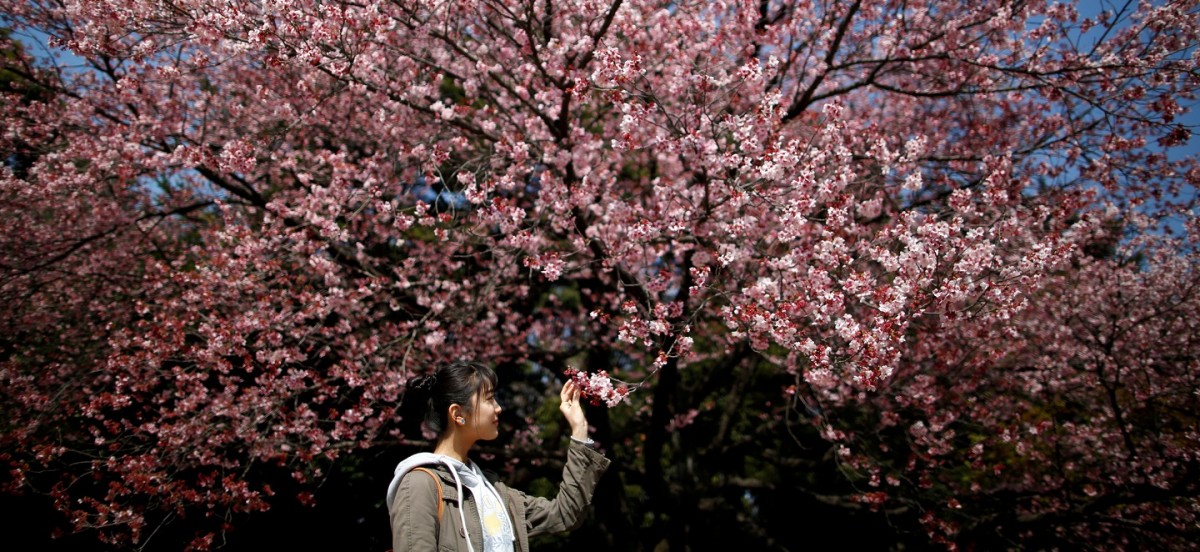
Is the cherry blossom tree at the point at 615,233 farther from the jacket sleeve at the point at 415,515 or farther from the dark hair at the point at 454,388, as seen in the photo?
the jacket sleeve at the point at 415,515

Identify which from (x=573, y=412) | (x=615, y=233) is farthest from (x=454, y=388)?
(x=615, y=233)

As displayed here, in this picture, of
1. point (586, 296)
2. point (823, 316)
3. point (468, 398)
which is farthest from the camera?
point (586, 296)

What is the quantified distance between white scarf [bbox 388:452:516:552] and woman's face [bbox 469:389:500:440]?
13cm

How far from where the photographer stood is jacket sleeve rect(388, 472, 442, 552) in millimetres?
1869

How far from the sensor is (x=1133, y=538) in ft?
16.5

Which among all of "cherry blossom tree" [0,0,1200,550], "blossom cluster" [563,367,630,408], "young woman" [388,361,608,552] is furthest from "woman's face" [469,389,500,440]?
"cherry blossom tree" [0,0,1200,550]

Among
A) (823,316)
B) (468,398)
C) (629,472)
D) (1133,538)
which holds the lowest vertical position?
(629,472)

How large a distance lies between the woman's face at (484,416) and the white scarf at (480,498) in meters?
0.13

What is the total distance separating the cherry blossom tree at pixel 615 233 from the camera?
4.02 m

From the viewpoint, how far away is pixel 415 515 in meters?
1.91

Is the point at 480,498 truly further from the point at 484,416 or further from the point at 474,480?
the point at 484,416

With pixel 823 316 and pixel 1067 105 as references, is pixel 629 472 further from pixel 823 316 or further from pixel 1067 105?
pixel 1067 105

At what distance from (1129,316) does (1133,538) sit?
6.31ft

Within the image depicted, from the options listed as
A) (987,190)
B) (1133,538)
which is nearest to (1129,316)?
(1133,538)
